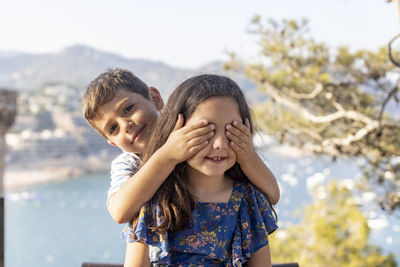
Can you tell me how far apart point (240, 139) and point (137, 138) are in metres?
0.29

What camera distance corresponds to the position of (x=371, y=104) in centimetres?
475

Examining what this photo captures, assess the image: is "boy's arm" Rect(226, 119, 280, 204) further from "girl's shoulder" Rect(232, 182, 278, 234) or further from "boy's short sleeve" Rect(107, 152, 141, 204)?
"boy's short sleeve" Rect(107, 152, 141, 204)

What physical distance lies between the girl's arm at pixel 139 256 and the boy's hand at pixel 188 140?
0.60ft

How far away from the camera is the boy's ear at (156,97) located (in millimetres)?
1148

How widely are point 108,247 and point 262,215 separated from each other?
24.3m

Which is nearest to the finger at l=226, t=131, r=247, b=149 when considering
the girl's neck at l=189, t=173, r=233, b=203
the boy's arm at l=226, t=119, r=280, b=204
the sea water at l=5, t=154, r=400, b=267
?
the boy's arm at l=226, t=119, r=280, b=204

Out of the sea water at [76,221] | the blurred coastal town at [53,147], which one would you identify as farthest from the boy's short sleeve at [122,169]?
the blurred coastal town at [53,147]

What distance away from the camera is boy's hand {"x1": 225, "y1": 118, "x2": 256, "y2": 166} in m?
0.84

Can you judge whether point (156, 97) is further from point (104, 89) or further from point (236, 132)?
point (236, 132)

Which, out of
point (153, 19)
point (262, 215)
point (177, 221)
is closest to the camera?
point (177, 221)

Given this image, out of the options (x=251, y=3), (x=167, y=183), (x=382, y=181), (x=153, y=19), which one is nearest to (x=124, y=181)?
(x=167, y=183)

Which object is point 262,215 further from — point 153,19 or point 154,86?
point 153,19

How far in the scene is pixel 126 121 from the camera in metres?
1.04

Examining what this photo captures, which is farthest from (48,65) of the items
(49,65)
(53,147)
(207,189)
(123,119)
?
(207,189)
